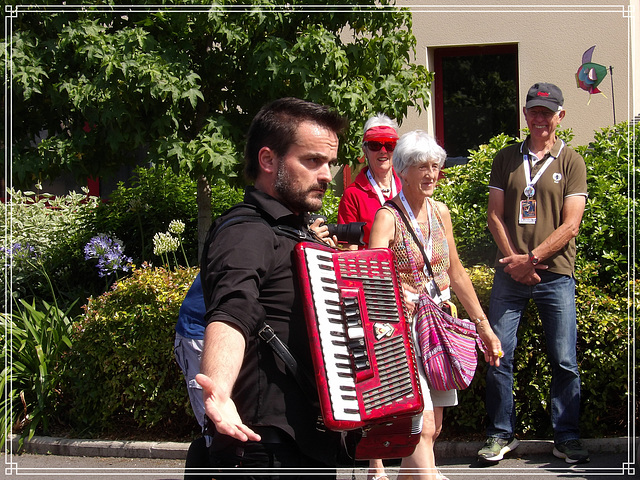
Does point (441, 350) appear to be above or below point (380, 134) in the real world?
below

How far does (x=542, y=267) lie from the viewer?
5277 mm

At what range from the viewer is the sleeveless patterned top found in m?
4.17

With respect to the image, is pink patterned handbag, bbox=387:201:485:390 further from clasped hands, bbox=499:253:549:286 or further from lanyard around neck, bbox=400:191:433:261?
clasped hands, bbox=499:253:549:286

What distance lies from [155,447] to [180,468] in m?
0.33

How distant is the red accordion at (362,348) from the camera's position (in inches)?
95.7

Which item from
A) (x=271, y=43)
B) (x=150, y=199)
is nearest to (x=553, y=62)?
(x=271, y=43)

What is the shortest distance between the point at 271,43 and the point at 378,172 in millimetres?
1788

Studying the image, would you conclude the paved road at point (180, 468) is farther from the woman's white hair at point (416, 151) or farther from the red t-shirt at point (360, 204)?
the woman's white hair at point (416, 151)

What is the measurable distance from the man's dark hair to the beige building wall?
6.93 meters

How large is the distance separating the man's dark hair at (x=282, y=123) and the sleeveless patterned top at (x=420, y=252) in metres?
1.47

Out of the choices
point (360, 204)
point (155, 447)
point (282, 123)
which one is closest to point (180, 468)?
point (155, 447)

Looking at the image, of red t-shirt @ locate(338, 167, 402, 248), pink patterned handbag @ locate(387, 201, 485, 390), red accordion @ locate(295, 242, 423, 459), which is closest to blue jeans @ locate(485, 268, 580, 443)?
red t-shirt @ locate(338, 167, 402, 248)

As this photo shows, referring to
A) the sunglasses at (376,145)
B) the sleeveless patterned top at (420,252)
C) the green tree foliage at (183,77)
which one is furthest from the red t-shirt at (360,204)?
the green tree foliage at (183,77)

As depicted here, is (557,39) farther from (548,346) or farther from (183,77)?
(548,346)
